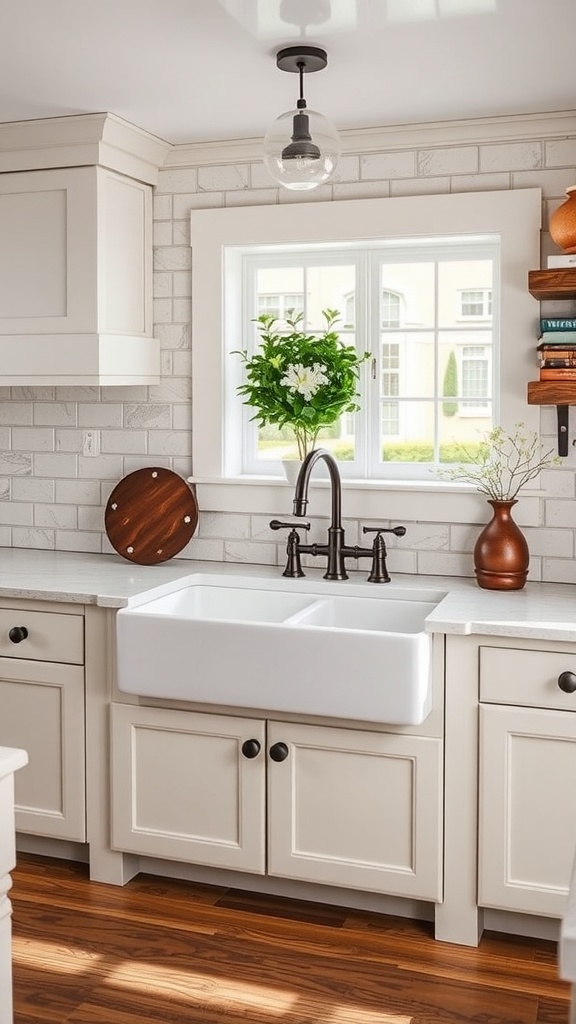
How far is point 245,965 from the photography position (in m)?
2.71

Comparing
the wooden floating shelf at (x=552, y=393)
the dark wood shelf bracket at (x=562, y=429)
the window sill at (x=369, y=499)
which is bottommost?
the window sill at (x=369, y=499)

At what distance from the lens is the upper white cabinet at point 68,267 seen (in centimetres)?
337

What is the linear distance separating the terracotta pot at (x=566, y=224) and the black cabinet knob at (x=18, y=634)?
1909 millimetres

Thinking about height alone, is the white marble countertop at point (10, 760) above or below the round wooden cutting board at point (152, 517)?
below

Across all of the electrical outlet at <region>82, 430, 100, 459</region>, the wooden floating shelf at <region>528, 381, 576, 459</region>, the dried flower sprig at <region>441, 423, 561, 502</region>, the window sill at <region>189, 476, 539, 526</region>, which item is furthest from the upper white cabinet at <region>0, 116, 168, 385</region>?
the wooden floating shelf at <region>528, 381, 576, 459</region>

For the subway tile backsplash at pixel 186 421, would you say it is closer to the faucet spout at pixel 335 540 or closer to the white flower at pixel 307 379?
the faucet spout at pixel 335 540

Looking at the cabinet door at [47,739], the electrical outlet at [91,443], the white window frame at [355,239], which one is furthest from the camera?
the electrical outlet at [91,443]

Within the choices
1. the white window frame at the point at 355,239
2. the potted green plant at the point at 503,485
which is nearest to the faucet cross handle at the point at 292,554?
the white window frame at the point at 355,239

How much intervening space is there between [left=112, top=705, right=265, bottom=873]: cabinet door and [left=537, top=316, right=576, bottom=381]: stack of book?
1.30 m

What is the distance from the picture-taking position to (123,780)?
122 inches

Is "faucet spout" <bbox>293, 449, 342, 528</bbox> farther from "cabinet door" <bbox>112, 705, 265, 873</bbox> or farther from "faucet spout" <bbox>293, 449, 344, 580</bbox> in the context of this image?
"cabinet door" <bbox>112, 705, 265, 873</bbox>

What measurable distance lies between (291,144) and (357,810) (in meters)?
1.70

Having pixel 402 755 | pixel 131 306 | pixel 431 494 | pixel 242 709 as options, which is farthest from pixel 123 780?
pixel 131 306

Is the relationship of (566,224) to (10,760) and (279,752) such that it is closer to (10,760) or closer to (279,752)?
(279,752)
